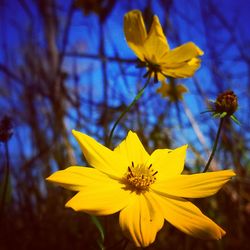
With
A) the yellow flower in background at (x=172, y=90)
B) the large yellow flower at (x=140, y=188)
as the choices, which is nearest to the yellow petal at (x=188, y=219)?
the large yellow flower at (x=140, y=188)

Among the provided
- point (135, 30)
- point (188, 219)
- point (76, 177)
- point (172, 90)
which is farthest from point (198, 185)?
point (172, 90)

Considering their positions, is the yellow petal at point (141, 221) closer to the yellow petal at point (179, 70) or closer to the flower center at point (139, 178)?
the flower center at point (139, 178)

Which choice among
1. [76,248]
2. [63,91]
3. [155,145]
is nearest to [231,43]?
[155,145]

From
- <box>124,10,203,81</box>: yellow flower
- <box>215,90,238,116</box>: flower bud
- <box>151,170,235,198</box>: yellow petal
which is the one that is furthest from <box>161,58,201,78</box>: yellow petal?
<box>151,170,235,198</box>: yellow petal

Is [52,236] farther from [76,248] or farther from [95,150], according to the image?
[95,150]

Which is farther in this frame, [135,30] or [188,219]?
[135,30]

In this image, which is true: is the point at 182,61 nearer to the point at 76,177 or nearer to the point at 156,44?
the point at 156,44

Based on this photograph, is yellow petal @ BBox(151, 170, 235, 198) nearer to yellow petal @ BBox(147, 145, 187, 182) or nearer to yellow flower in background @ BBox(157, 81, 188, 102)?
yellow petal @ BBox(147, 145, 187, 182)
